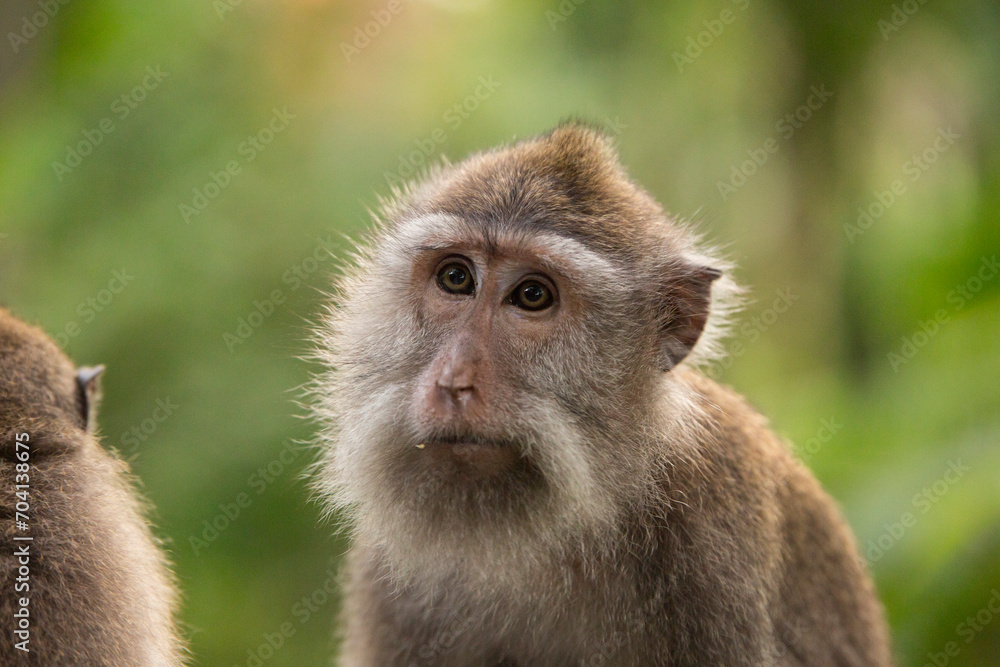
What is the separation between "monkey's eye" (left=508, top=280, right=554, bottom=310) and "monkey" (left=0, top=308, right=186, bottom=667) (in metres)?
1.47

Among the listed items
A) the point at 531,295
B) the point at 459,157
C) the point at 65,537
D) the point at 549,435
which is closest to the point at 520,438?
the point at 549,435

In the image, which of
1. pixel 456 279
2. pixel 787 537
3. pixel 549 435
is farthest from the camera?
pixel 787 537

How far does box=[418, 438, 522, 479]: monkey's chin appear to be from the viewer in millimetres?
3172

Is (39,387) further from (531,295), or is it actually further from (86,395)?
(531,295)

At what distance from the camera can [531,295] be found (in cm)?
350

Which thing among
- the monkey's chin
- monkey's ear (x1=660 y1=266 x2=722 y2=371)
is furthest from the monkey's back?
the monkey's chin

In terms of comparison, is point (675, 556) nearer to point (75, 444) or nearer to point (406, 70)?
point (75, 444)

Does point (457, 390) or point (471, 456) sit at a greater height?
point (457, 390)

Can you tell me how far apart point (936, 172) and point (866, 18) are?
1504 millimetres

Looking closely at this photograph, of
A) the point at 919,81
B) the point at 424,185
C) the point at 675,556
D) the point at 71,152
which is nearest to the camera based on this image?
the point at 675,556

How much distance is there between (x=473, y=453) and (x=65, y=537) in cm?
126

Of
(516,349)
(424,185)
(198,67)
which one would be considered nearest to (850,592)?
(516,349)

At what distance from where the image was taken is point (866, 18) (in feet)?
26.3

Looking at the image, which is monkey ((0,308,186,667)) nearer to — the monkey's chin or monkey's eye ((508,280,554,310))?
the monkey's chin
